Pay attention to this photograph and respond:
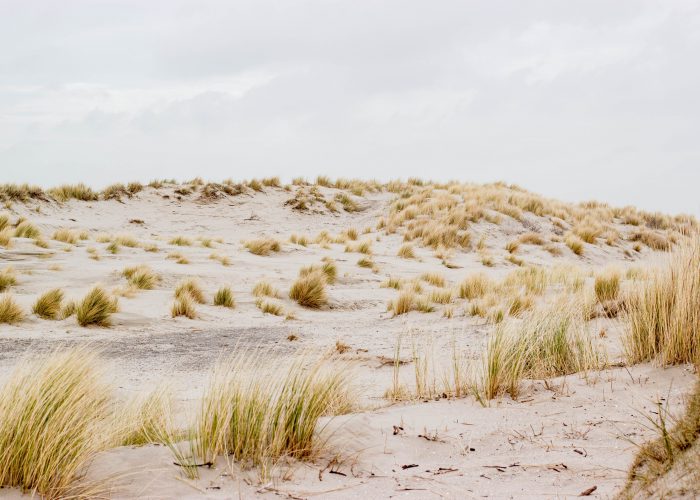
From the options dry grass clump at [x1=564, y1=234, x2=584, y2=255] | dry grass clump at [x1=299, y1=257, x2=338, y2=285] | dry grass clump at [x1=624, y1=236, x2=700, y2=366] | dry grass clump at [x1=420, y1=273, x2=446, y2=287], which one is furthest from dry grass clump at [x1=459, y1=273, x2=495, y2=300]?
dry grass clump at [x1=564, y1=234, x2=584, y2=255]

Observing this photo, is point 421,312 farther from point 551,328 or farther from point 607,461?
point 607,461

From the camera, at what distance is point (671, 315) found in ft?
13.4

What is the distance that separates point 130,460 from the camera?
2791 mm

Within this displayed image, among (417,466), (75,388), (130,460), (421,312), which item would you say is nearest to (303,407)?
(417,466)

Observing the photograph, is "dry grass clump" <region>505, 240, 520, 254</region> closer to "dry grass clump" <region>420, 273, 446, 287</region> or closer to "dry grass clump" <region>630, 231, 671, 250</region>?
"dry grass clump" <region>420, 273, 446, 287</region>

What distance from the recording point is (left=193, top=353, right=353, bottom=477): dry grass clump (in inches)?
112

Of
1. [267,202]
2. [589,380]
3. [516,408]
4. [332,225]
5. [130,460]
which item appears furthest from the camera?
[267,202]

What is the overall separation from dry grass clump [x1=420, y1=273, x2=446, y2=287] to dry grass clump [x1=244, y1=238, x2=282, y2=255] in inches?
146

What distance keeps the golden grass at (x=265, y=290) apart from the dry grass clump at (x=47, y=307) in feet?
9.73

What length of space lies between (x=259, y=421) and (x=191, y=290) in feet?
22.6

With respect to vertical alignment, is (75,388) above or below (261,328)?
above

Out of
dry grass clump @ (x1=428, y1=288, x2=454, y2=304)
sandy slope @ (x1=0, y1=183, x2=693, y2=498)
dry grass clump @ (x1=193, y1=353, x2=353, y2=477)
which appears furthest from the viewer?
dry grass clump @ (x1=428, y1=288, x2=454, y2=304)

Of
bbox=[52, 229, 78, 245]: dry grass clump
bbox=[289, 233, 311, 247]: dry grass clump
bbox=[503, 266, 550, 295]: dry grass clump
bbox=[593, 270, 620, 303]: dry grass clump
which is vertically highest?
bbox=[52, 229, 78, 245]: dry grass clump

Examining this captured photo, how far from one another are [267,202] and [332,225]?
317 cm
